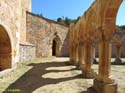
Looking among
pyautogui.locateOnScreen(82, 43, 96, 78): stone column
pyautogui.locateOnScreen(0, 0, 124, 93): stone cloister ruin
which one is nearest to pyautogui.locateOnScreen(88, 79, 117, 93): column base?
pyautogui.locateOnScreen(0, 0, 124, 93): stone cloister ruin

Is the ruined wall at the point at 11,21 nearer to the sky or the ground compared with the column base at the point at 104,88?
nearer to the sky

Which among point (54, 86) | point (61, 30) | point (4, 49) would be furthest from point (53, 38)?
point (54, 86)

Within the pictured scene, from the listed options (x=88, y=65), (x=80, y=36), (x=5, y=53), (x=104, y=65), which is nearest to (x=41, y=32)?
(x=80, y=36)

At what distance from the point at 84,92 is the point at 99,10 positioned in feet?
9.37

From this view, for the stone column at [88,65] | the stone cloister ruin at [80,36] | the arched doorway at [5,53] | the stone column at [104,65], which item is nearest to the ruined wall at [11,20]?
the stone cloister ruin at [80,36]

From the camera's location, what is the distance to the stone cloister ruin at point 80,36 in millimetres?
6906

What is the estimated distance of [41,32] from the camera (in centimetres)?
2197

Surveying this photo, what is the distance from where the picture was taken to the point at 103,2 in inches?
275

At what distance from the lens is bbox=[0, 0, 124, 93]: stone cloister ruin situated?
691cm

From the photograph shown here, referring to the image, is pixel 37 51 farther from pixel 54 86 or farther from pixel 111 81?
pixel 111 81

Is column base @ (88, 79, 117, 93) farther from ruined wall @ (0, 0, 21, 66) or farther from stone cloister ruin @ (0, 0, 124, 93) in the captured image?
ruined wall @ (0, 0, 21, 66)

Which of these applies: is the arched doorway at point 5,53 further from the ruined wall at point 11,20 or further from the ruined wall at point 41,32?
the ruined wall at point 41,32

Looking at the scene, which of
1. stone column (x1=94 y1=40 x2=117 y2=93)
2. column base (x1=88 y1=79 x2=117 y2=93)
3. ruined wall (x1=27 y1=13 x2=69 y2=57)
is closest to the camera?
column base (x1=88 y1=79 x2=117 y2=93)

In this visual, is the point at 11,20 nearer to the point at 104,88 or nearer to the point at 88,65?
the point at 88,65
